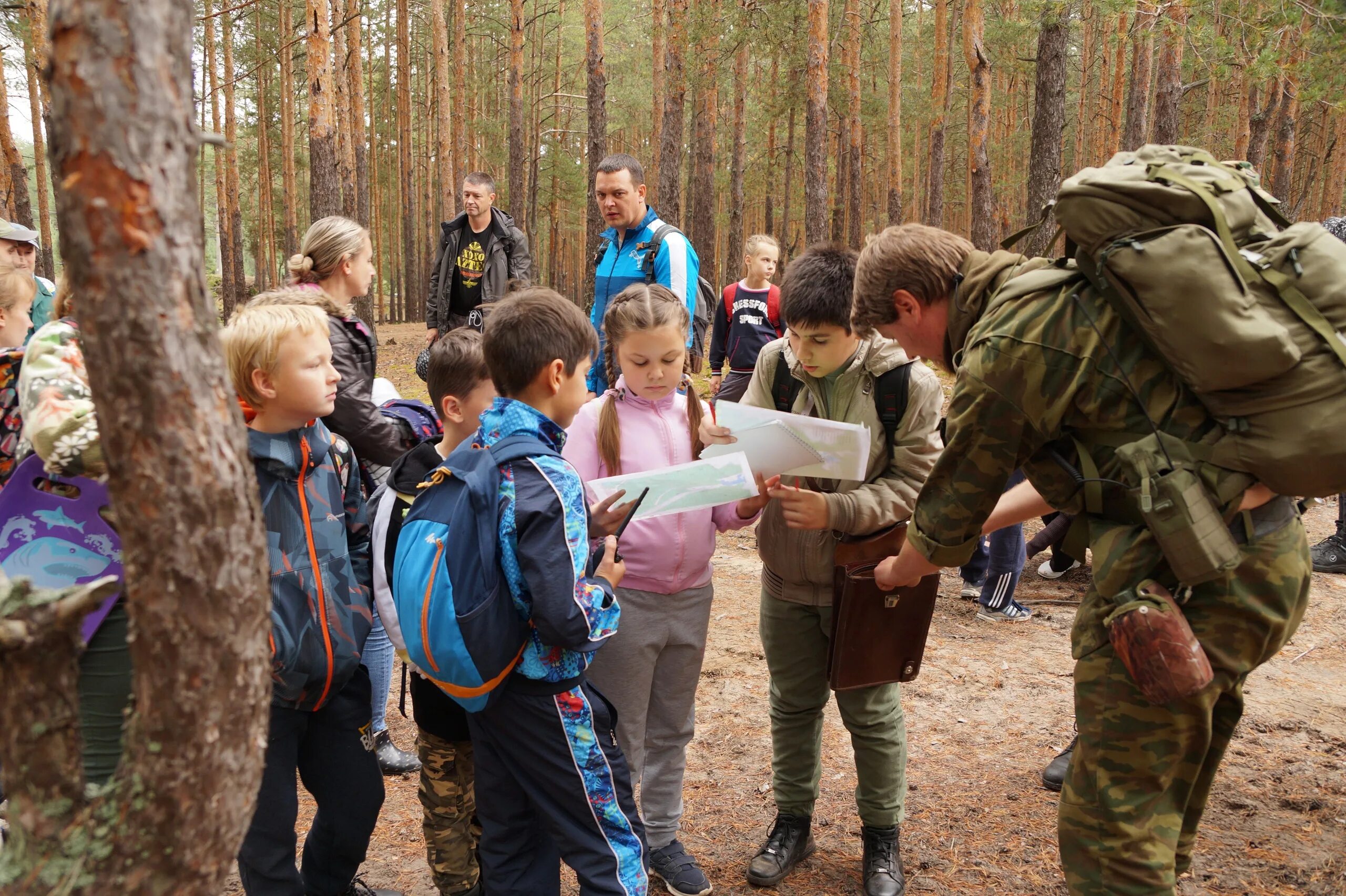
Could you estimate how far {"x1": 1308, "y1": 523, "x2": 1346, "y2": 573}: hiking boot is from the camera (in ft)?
19.7

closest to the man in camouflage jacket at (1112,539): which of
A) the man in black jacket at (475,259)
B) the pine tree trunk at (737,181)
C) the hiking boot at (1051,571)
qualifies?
the hiking boot at (1051,571)

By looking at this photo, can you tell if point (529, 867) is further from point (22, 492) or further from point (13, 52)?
point (13, 52)

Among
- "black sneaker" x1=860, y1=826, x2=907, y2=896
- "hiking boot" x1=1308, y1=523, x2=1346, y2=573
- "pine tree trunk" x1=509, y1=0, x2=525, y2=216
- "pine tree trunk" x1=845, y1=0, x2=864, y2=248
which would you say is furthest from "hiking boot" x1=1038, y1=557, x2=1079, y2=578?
"pine tree trunk" x1=509, y1=0, x2=525, y2=216

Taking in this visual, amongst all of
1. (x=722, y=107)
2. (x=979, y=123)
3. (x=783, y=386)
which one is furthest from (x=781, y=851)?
(x=722, y=107)

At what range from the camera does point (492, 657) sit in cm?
200

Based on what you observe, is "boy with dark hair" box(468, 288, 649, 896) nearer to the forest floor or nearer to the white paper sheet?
the white paper sheet

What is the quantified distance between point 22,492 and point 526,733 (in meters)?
1.20

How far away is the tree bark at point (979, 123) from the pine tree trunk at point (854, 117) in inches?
164

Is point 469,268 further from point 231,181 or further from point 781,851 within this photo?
point 231,181

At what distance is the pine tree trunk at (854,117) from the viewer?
710 inches

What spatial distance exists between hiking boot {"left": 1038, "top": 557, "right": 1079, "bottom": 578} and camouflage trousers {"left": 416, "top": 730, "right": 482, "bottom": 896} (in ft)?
14.7

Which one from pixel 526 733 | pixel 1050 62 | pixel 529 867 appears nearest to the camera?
pixel 526 733

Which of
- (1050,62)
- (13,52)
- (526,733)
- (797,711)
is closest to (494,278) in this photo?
(797,711)

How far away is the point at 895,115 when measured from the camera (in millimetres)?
19078
